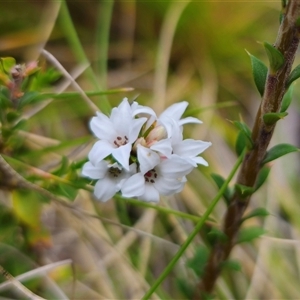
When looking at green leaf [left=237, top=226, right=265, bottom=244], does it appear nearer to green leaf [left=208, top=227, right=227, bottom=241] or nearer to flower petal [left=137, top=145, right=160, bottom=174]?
green leaf [left=208, top=227, right=227, bottom=241]

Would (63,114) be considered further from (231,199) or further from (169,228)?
(231,199)

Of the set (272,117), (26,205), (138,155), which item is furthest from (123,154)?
(26,205)

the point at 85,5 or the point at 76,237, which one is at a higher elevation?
the point at 85,5

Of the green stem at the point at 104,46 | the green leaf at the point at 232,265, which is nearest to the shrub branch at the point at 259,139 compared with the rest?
the green leaf at the point at 232,265

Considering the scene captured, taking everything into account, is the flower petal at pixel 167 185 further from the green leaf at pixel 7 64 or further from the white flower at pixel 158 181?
the green leaf at pixel 7 64

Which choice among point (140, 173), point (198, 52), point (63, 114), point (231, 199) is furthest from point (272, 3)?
point (140, 173)

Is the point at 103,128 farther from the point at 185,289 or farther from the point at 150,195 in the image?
the point at 185,289

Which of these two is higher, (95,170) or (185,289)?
(95,170)
